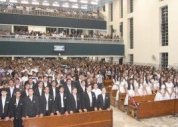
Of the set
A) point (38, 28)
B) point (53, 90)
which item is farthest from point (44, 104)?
point (38, 28)

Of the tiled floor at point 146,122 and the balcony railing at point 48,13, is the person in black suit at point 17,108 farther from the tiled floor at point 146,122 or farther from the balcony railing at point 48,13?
the balcony railing at point 48,13

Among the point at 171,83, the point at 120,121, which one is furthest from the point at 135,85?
the point at 120,121

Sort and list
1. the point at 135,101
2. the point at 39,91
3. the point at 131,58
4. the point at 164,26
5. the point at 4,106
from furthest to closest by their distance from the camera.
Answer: the point at 131,58
the point at 164,26
the point at 135,101
the point at 39,91
the point at 4,106

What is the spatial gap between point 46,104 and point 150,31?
21.1 meters

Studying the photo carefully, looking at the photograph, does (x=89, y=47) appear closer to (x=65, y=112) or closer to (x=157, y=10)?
(x=157, y=10)

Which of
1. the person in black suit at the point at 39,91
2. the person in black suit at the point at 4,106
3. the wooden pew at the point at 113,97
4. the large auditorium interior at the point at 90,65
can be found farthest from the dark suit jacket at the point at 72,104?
the wooden pew at the point at 113,97

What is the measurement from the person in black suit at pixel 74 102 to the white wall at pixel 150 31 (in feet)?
55.3

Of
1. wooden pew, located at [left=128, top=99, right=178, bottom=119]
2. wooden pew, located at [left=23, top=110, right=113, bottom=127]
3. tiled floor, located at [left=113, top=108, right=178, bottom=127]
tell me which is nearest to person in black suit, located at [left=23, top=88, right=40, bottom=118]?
wooden pew, located at [left=23, top=110, right=113, bottom=127]

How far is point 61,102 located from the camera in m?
8.84

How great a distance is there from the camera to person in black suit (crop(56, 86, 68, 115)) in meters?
8.81

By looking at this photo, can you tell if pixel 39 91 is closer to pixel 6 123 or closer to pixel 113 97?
pixel 6 123

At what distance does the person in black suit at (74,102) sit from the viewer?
352 inches

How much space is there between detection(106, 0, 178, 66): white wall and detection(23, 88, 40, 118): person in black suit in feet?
59.6

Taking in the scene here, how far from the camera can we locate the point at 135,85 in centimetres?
1289
